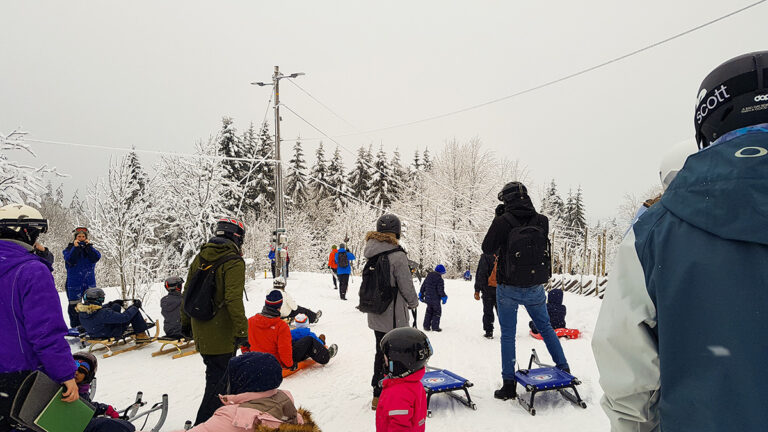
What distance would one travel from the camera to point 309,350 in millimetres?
6277

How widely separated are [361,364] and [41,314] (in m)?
4.90

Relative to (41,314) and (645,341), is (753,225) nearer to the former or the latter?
(645,341)

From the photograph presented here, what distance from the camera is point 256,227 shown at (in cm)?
3406

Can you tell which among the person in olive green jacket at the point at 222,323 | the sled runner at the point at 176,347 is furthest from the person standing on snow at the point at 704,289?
the sled runner at the point at 176,347

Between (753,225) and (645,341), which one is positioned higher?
(753,225)

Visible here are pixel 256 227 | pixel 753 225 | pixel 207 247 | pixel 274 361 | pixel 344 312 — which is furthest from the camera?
pixel 256 227

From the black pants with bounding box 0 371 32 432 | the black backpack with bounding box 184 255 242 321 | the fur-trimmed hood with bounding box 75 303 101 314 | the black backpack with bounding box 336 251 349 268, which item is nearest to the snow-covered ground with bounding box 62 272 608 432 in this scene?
the fur-trimmed hood with bounding box 75 303 101 314

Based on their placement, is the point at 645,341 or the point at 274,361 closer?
the point at 645,341

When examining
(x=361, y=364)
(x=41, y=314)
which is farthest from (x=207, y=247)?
(x=361, y=364)

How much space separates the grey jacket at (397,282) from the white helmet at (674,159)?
2566mm

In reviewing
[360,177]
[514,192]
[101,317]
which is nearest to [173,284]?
[101,317]

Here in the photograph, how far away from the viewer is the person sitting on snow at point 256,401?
244cm

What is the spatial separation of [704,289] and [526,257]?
11.7 ft

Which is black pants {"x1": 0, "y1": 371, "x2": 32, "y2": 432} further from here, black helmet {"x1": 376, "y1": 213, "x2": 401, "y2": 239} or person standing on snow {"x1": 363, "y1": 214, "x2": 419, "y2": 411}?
black helmet {"x1": 376, "y1": 213, "x2": 401, "y2": 239}
